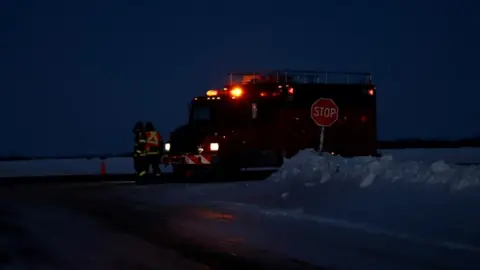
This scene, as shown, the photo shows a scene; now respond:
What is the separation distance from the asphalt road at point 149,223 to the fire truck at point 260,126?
10.9ft

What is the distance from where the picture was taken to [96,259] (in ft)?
29.2

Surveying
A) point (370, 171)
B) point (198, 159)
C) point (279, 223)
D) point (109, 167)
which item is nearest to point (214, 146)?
point (198, 159)

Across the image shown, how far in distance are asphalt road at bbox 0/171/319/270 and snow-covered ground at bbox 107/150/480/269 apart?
0.42m

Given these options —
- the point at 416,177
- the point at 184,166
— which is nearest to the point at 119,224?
the point at 416,177

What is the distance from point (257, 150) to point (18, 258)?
1539 cm

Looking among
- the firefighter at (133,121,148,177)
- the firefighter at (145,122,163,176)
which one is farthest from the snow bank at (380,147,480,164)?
the firefighter at (133,121,148,177)

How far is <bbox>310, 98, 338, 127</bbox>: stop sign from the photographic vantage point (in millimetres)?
17297

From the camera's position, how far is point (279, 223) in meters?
12.4

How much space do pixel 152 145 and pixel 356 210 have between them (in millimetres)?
11465

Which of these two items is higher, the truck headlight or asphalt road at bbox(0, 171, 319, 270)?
the truck headlight

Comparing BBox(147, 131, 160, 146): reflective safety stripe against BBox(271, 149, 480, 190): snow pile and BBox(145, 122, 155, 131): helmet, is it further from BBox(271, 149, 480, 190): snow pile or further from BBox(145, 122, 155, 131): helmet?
BBox(271, 149, 480, 190): snow pile

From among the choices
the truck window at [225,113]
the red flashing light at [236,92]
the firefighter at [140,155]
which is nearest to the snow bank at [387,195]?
the truck window at [225,113]

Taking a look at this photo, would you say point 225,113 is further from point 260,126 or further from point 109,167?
point 109,167

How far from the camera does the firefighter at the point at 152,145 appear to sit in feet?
76.5
